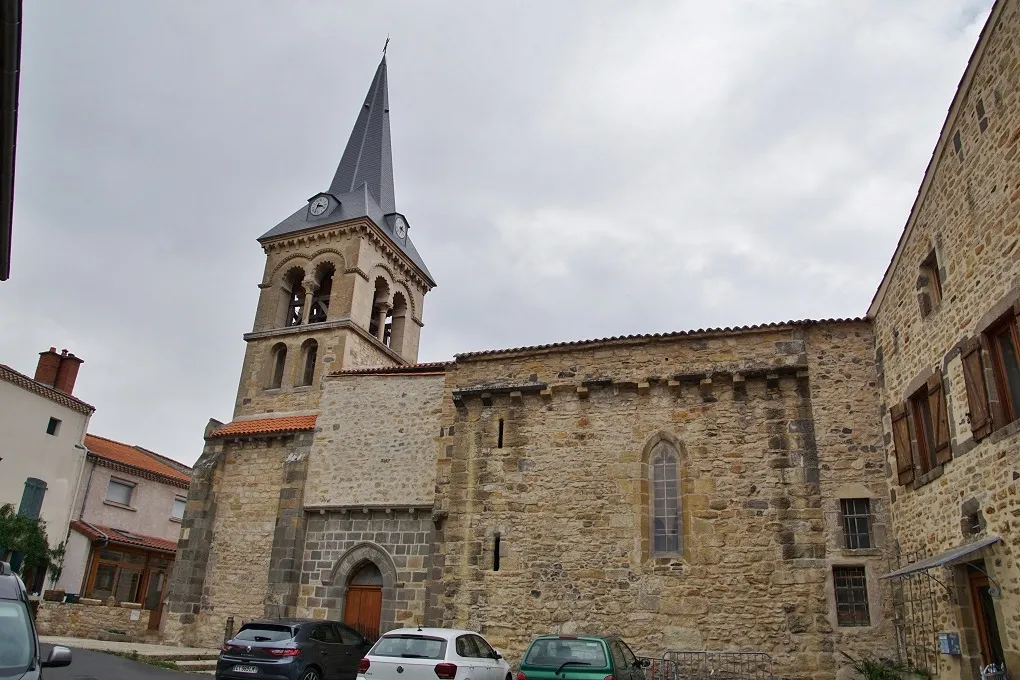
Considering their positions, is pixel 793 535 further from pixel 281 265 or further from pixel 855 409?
pixel 281 265

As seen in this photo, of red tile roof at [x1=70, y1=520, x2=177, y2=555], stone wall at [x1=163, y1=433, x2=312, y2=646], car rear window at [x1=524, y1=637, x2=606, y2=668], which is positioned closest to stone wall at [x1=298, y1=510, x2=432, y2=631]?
stone wall at [x1=163, y1=433, x2=312, y2=646]

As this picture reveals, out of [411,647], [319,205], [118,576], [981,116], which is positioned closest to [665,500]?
[411,647]

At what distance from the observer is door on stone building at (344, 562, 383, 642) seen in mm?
15648

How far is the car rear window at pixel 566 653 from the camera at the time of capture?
9.04 metres

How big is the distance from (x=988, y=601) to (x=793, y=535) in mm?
3627

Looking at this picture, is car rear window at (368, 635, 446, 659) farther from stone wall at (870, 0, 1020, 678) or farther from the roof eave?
the roof eave

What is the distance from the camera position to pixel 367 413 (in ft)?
57.1

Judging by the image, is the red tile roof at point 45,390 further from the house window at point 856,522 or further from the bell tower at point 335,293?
the house window at point 856,522

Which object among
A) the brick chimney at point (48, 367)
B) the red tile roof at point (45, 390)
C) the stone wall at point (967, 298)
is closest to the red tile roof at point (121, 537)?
the red tile roof at point (45, 390)

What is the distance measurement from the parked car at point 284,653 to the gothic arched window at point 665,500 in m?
5.92

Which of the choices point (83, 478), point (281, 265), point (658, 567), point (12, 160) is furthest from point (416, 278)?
point (12, 160)

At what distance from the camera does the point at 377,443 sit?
16.9 metres

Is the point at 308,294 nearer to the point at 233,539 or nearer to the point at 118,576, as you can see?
the point at 233,539

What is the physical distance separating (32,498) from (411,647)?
66.0 ft
